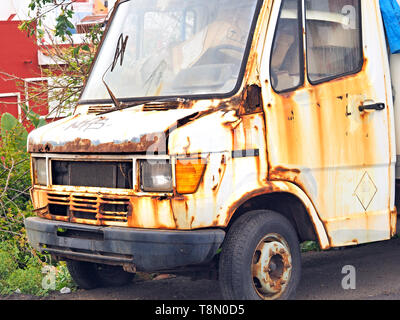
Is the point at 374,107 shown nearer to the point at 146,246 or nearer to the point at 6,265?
the point at 146,246

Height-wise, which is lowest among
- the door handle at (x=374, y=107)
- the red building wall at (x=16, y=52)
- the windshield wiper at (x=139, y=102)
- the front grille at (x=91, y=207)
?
the front grille at (x=91, y=207)

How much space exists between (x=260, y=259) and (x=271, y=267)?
178 mm

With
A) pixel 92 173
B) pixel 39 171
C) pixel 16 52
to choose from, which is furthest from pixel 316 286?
pixel 16 52

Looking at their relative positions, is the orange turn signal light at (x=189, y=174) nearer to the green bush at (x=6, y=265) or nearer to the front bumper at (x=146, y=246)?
the front bumper at (x=146, y=246)

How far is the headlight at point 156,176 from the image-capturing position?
488cm

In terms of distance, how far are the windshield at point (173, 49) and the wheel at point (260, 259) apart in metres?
0.96

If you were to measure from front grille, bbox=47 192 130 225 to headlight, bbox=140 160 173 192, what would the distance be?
190mm

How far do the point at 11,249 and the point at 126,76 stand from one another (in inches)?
103

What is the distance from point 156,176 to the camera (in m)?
4.92

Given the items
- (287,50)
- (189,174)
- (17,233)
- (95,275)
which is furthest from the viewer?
(17,233)

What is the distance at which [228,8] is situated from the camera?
18.2ft

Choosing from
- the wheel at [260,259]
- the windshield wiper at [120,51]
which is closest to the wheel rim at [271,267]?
the wheel at [260,259]

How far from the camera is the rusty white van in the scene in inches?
192
